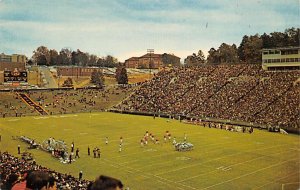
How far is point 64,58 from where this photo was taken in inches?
5094

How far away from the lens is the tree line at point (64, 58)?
115 meters

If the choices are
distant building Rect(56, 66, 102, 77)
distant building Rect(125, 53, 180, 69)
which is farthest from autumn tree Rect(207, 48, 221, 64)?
distant building Rect(125, 53, 180, 69)

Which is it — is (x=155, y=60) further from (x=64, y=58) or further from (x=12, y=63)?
(x=12, y=63)

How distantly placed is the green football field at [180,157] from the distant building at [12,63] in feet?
136

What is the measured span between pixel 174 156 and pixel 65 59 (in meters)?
109

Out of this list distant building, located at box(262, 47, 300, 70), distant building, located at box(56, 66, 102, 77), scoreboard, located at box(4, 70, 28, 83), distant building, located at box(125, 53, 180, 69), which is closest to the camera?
distant building, located at box(262, 47, 300, 70)

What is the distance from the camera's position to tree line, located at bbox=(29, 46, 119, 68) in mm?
115312

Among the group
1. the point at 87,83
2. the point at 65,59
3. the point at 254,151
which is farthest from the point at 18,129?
the point at 65,59

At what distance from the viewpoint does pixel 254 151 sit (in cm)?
2761

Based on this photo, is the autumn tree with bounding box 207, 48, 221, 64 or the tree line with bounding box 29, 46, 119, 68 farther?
the tree line with bounding box 29, 46, 119, 68

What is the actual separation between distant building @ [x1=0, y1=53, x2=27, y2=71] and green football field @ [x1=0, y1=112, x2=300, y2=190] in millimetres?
41444

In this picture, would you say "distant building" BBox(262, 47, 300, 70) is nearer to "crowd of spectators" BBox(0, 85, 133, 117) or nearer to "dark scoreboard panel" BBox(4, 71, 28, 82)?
"crowd of spectators" BBox(0, 85, 133, 117)

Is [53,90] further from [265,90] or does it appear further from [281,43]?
[281,43]

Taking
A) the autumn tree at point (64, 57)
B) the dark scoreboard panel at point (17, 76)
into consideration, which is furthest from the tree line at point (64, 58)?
the dark scoreboard panel at point (17, 76)
